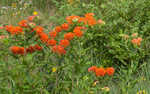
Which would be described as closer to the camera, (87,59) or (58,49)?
(58,49)

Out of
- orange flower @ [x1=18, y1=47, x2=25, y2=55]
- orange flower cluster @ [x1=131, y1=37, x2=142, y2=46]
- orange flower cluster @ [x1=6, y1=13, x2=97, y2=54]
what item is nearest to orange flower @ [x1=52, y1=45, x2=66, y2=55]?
orange flower cluster @ [x1=6, y1=13, x2=97, y2=54]

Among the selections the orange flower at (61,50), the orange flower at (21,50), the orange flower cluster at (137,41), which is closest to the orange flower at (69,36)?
the orange flower at (61,50)

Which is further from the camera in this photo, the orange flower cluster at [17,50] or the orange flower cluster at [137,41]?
the orange flower cluster at [137,41]

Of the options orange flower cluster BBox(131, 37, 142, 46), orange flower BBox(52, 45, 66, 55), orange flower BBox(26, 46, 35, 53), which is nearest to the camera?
orange flower BBox(26, 46, 35, 53)

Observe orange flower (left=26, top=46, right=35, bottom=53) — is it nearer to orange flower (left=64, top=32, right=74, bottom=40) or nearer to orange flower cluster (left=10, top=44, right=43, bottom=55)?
orange flower cluster (left=10, top=44, right=43, bottom=55)

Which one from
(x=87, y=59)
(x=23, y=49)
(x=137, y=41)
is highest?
(x=23, y=49)

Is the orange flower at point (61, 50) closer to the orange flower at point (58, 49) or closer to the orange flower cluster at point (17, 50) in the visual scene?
the orange flower at point (58, 49)

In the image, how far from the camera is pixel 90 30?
12.0 feet

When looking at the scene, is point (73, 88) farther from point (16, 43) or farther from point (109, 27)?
point (109, 27)

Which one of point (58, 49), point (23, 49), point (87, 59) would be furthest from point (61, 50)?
point (87, 59)

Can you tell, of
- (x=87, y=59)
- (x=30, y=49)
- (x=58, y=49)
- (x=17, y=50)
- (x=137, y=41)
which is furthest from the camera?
(x=87, y=59)

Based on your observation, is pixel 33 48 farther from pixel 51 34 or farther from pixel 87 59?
pixel 87 59

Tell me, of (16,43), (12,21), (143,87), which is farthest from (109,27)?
(12,21)

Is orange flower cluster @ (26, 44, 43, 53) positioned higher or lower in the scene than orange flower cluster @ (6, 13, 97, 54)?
lower
